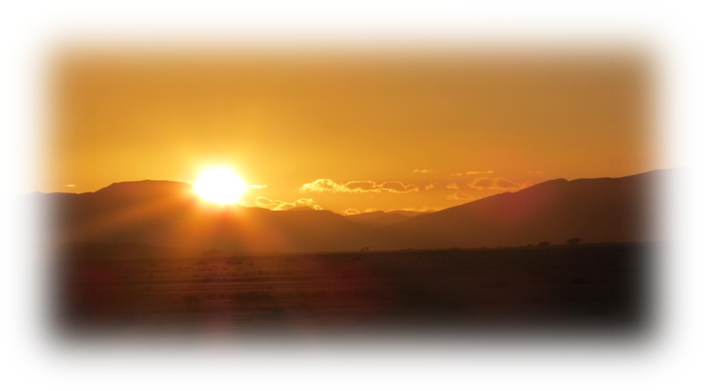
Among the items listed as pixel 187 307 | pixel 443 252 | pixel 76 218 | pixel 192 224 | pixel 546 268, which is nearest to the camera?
pixel 187 307

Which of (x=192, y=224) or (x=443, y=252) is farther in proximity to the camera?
(x=443, y=252)

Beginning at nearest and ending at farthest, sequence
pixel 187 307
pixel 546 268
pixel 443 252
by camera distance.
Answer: pixel 187 307 < pixel 546 268 < pixel 443 252

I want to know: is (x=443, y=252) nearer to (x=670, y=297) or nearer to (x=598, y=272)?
(x=598, y=272)

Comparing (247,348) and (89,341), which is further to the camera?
(89,341)

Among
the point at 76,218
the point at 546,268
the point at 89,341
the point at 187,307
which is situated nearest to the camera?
the point at 89,341

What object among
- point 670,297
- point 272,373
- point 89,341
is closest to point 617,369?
point 670,297

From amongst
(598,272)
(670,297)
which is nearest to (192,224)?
(598,272)

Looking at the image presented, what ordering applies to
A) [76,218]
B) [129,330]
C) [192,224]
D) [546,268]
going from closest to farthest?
[129,330]
[76,218]
[546,268]
[192,224]

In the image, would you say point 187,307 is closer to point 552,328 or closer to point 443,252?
point 552,328

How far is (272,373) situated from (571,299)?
9.05 m

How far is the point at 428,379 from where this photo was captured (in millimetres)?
7293

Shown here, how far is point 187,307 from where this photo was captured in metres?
14.6

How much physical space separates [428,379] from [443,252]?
1699 inches

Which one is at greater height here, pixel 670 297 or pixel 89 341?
pixel 670 297
